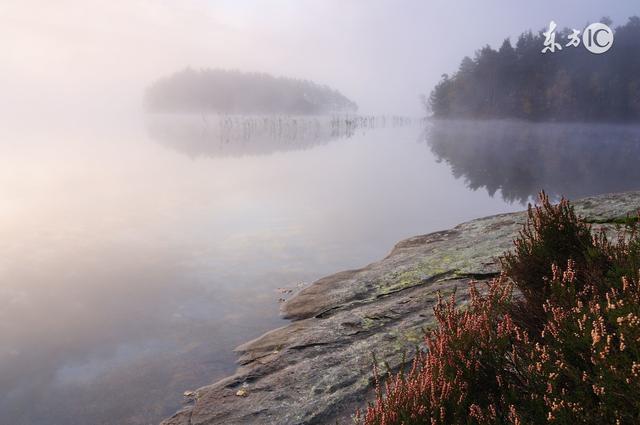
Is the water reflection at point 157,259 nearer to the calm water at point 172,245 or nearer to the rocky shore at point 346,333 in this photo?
the calm water at point 172,245

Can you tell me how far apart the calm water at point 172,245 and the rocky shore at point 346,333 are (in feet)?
2.13

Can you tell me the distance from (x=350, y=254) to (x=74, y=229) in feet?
26.7

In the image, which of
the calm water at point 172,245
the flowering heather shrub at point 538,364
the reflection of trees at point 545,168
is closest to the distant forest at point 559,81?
the reflection of trees at point 545,168

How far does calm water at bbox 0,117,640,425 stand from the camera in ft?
20.8

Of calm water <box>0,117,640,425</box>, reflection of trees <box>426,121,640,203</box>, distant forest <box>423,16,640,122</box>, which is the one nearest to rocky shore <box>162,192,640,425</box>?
calm water <box>0,117,640,425</box>

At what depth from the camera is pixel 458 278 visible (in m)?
7.13

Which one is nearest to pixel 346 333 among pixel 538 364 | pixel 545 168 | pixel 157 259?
pixel 538 364

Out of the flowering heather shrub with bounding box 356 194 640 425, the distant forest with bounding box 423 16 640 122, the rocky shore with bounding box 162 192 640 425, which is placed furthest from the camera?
the distant forest with bounding box 423 16 640 122

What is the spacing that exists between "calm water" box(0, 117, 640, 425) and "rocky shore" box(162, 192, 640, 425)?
0.65 meters

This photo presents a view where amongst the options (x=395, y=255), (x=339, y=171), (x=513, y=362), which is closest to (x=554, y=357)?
(x=513, y=362)

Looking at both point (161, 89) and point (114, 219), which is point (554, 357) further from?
point (161, 89)

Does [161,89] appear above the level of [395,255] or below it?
above

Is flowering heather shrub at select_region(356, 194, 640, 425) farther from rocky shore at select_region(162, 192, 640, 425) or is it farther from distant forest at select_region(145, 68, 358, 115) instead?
distant forest at select_region(145, 68, 358, 115)

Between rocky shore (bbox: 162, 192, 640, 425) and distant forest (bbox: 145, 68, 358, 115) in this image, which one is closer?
rocky shore (bbox: 162, 192, 640, 425)
